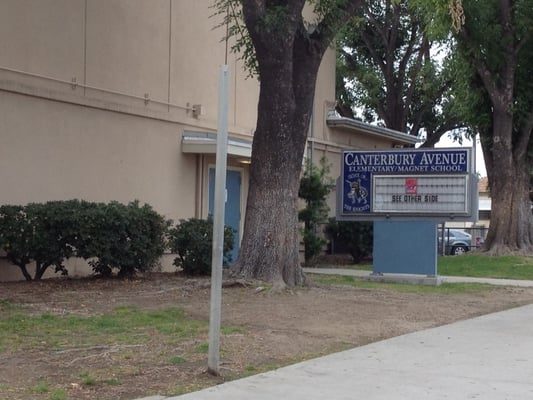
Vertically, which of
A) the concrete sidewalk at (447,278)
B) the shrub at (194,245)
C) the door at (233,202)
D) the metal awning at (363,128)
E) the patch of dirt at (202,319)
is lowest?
the patch of dirt at (202,319)

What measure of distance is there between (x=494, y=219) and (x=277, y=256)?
14.5 meters

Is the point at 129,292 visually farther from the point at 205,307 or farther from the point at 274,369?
the point at 274,369

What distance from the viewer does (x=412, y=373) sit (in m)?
8.45

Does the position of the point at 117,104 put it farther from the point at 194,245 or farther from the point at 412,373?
the point at 412,373

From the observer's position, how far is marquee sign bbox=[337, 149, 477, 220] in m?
17.4

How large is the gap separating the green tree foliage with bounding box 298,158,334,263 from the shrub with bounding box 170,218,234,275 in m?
5.74

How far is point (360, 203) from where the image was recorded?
18.5 meters

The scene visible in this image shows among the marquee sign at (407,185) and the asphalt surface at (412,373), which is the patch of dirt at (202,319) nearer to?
the asphalt surface at (412,373)

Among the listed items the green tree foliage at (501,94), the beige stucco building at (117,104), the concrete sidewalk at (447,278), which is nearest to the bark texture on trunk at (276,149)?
the beige stucco building at (117,104)

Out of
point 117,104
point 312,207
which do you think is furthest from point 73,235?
point 312,207

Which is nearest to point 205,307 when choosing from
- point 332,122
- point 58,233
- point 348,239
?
point 58,233

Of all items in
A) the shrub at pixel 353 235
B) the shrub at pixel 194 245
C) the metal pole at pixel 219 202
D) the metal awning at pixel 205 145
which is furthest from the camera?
the shrub at pixel 353 235

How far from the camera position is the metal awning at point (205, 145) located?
1903cm

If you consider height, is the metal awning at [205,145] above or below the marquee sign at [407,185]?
above
